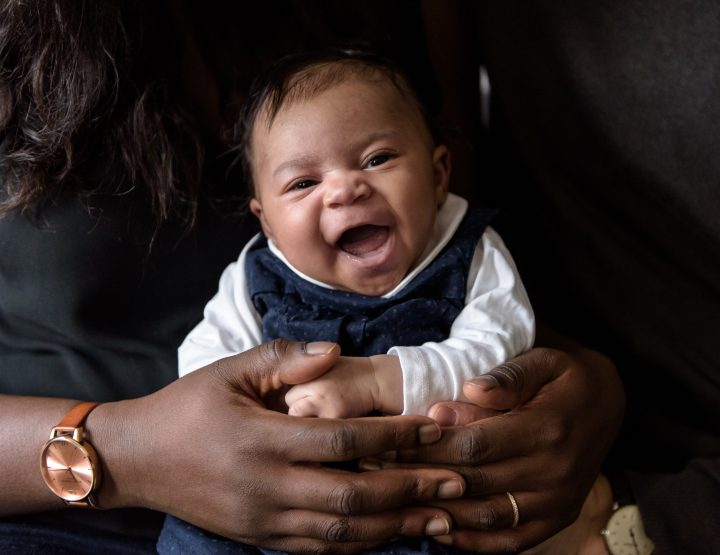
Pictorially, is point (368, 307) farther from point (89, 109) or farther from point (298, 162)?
point (89, 109)

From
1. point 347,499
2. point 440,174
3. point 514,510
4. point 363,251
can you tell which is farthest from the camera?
point 440,174

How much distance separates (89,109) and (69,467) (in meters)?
0.60

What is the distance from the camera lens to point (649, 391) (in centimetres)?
147

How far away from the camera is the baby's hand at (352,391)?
3.64 feet

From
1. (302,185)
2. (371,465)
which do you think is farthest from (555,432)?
(302,185)

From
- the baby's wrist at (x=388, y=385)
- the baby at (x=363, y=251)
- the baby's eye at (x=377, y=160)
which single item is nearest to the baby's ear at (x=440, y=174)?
the baby at (x=363, y=251)

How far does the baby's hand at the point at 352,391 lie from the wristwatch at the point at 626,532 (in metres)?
0.44

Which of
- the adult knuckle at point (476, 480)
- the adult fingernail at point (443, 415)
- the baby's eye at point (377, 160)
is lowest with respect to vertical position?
the adult knuckle at point (476, 480)

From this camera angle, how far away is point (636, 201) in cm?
143

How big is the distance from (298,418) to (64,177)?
0.61m

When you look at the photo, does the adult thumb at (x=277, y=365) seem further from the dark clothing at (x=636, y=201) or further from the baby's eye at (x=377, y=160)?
the dark clothing at (x=636, y=201)

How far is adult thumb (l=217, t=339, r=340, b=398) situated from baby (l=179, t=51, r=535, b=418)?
6cm

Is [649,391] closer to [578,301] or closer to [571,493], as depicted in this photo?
[578,301]

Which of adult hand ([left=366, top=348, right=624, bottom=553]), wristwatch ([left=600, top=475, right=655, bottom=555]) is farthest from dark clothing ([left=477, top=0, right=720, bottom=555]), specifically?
adult hand ([left=366, top=348, right=624, bottom=553])
